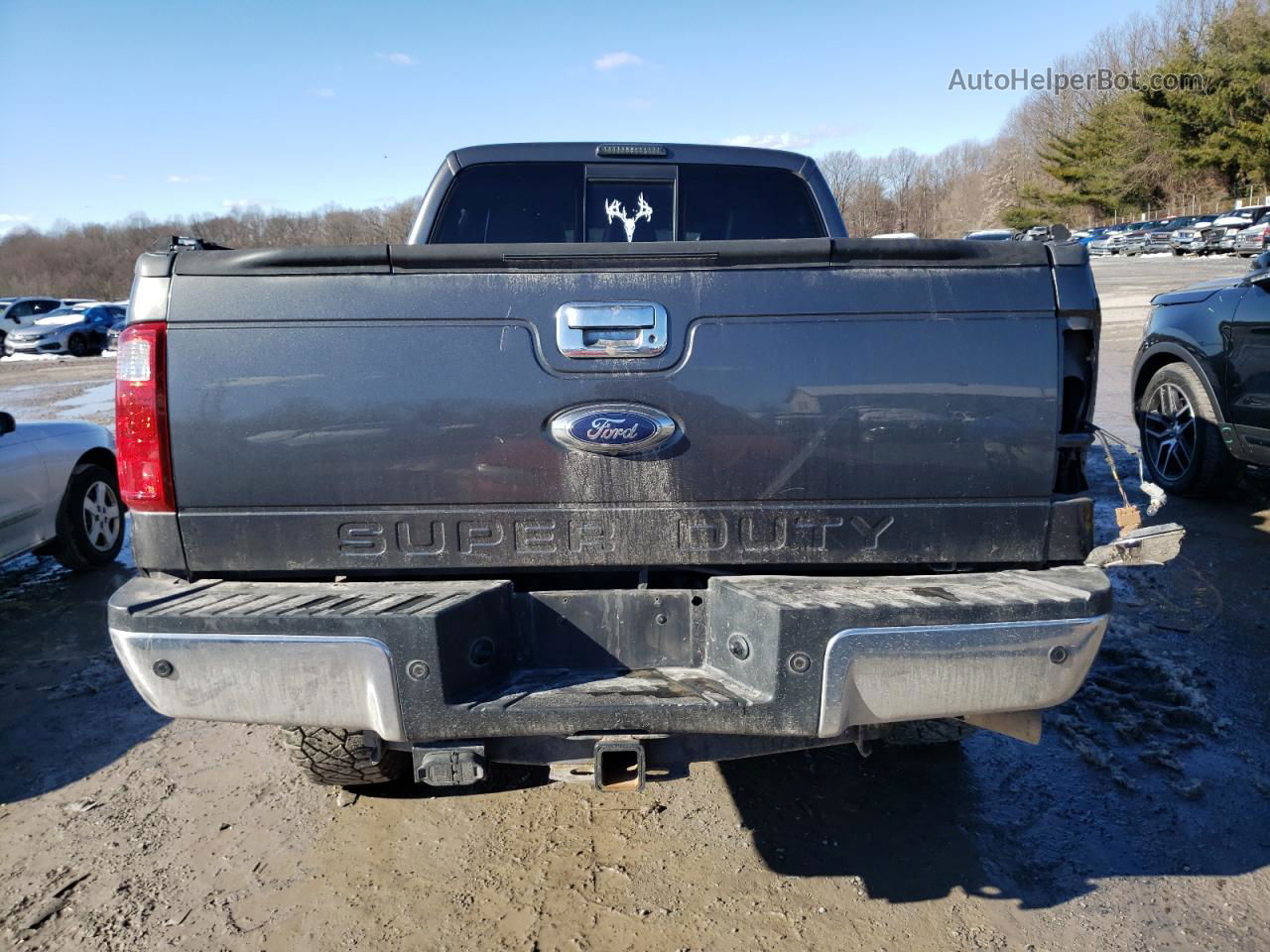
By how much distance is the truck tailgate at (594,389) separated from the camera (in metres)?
2.29

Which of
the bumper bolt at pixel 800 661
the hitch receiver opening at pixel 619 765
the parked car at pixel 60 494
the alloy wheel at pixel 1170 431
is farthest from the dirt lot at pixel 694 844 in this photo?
the alloy wheel at pixel 1170 431

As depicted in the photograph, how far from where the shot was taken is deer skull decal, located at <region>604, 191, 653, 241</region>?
4074 millimetres

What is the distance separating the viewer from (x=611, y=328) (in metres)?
2.29

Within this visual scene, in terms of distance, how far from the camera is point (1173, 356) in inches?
253

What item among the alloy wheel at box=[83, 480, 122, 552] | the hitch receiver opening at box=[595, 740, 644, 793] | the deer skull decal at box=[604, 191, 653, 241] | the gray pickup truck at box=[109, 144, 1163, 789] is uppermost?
the deer skull decal at box=[604, 191, 653, 241]

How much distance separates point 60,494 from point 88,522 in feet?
1.15

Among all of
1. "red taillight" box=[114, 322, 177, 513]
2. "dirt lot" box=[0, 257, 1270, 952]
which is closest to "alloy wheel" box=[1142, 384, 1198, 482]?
"dirt lot" box=[0, 257, 1270, 952]

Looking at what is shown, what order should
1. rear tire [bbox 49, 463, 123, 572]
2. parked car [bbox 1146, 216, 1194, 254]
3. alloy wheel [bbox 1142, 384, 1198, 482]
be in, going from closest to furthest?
1. rear tire [bbox 49, 463, 123, 572]
2. alloy wheel [bbox 1142, 384, 1198, 482]
3. parked car [bbox 1146, 216, 1194, 254]

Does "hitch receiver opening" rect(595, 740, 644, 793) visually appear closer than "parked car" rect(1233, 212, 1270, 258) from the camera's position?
Yes

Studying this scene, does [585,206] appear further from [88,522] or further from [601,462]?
[88,522]

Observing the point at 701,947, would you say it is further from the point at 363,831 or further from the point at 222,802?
the point at 222,802

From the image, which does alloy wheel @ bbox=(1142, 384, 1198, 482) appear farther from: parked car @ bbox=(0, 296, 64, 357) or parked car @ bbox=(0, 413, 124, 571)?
parked car @ bbox=(0, 296, 64, 357)

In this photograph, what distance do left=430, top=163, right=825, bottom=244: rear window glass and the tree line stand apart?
35386 mm

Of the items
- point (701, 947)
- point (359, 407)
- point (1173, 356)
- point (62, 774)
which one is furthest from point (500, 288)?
point (1173, 356)
